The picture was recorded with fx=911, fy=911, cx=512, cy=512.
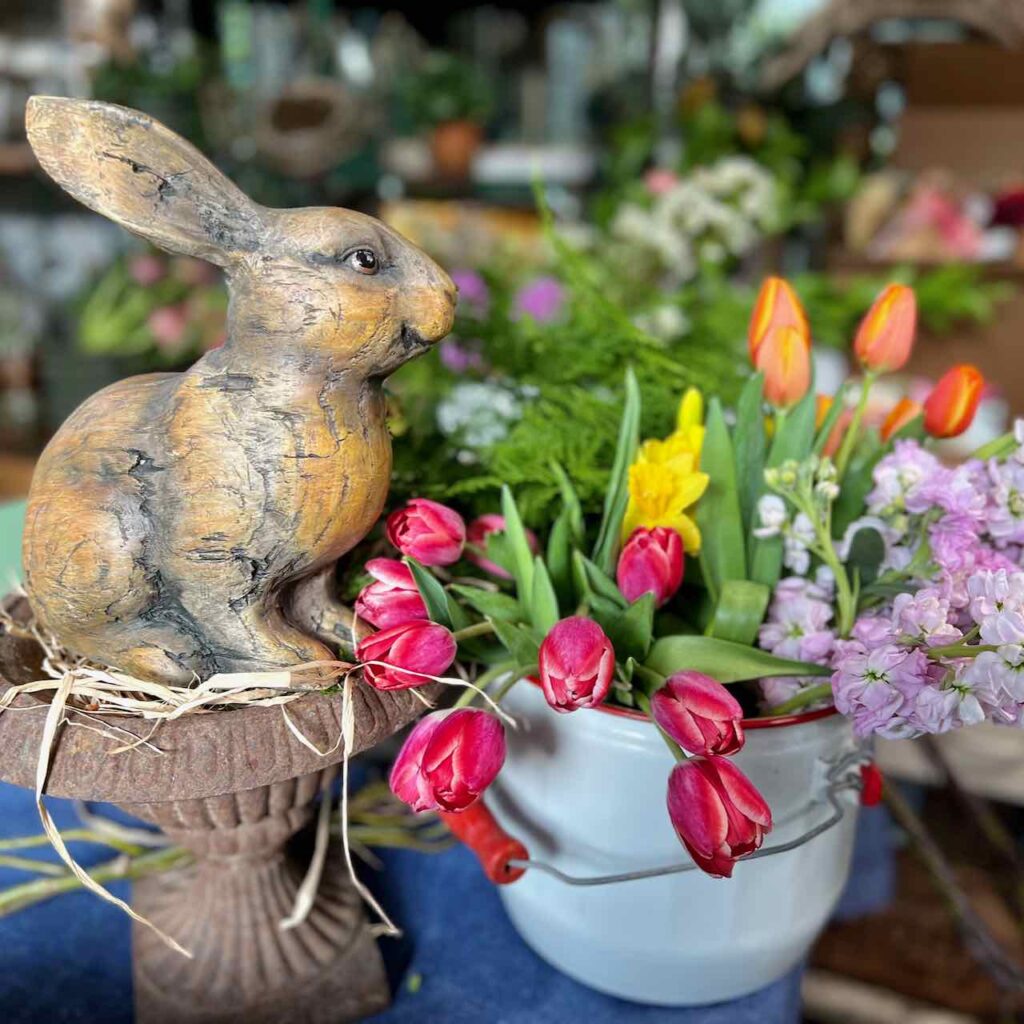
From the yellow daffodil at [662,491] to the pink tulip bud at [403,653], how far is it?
117 millimetres

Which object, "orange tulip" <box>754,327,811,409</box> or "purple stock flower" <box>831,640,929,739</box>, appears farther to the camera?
"orange tulip" <box>754,327,811,409</box>

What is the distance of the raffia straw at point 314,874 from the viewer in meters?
0.52

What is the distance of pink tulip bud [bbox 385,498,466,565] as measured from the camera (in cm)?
44

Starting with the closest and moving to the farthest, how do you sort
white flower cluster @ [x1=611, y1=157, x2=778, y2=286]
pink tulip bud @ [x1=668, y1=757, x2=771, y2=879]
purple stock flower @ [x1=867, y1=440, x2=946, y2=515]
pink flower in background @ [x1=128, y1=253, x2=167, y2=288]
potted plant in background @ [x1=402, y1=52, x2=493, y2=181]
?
pink tulip bud @ [x1=668, y1=757, x2=771, y2=879]
purple stock flower @ [x1=867, y1=440, x2=946, y2=515]
white flower cluster @ [x1=611, y1=157, x2=778, y2=286]
pink flower in background @ [x1=128, y1=253, x2=167, y2=288]
potted plant in background @ [x1=402, y1=52, x2=493, y2=181]

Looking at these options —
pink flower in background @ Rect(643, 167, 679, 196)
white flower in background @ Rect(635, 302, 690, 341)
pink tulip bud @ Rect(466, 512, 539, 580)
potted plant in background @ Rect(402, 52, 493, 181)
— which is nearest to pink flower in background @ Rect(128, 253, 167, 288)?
potted plant in background @ Rect(402, 52, 493, 181)

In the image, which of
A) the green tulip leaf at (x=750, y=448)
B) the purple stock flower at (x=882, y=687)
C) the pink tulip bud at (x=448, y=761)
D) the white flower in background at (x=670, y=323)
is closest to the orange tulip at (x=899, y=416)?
the green tulip leaf at (x=750, y=448)

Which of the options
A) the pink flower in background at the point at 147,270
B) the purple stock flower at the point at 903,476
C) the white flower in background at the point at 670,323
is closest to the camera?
the purple stock flower at the point at 903,476

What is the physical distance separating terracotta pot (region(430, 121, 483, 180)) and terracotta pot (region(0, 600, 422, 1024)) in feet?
5.61

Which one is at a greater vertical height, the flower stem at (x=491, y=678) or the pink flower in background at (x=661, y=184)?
the pink flower in background at (x=661, y=184)

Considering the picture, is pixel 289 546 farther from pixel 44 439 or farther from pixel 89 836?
pixel 44 439

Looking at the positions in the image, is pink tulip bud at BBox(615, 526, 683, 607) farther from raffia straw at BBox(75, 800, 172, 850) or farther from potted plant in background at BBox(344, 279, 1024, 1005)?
raffia straw at BBox(75, 800, 172, 850)

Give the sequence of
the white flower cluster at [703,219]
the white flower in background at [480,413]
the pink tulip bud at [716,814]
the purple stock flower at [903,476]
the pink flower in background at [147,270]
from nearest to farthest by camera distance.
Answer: the pink tulip bud at [716,814]
the purple stock flower at [903,476]
the white flower in background at [480,413]
the white flower cluster at [703,219]
the pink flower in background at [147,270]

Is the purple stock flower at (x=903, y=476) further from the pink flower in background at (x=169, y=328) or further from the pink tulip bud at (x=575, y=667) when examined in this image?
the pink flower in background at (x=169, y=328)

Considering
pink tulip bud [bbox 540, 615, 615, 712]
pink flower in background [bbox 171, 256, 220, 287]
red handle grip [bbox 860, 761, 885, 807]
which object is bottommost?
pink flower in background [bbox 171, 256, 220, 287]
